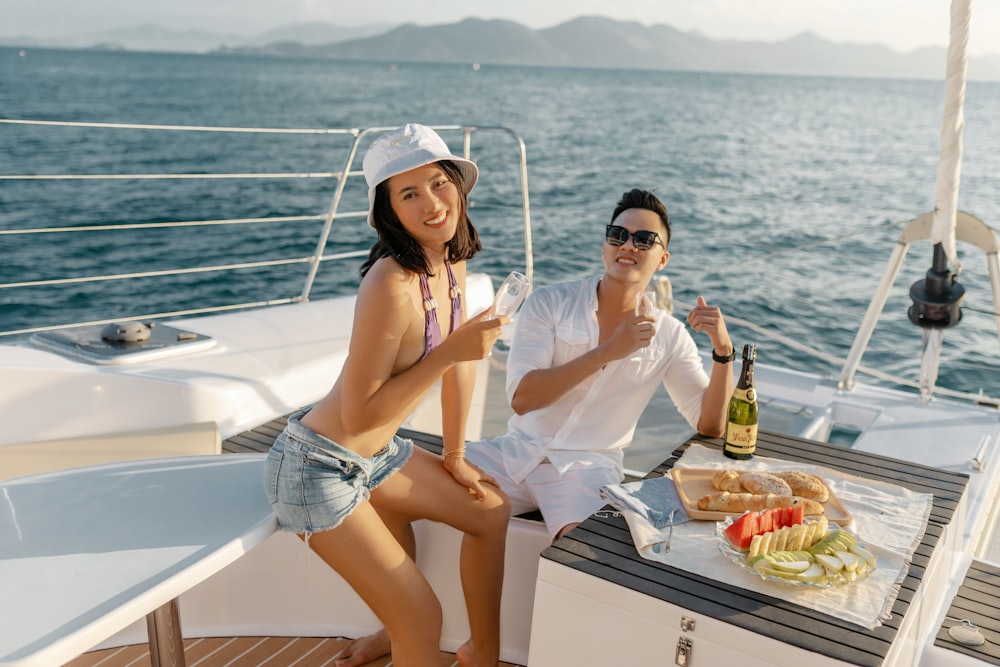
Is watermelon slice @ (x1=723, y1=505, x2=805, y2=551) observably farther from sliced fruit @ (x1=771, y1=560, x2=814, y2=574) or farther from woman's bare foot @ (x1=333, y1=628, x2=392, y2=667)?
woman's bare foot @ (x1=333, y1=628, x2=392, y2=667)

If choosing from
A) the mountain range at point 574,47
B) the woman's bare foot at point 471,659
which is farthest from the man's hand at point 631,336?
the mountain range at point 574,47

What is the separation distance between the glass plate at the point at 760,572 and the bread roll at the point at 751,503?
7 centimetres

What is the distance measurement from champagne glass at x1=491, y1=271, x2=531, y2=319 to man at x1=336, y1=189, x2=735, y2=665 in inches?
19.7

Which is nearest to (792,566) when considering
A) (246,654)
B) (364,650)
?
(364,650)

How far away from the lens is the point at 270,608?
7.33ft

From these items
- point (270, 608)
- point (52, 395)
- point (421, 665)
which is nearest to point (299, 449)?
point (421, 665)

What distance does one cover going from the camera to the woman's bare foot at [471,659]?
76.0 inches

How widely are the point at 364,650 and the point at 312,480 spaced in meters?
0.65

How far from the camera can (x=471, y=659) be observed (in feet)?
6.36

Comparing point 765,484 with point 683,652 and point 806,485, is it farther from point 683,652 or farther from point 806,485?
point 683,652

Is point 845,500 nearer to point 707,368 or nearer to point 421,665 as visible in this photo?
point 421,665

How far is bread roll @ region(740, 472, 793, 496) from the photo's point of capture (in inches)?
67.0

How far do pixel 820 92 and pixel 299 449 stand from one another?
6079 centimetres

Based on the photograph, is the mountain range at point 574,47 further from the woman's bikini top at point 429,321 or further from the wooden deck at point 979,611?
the woman's bikini top at point 429,321
